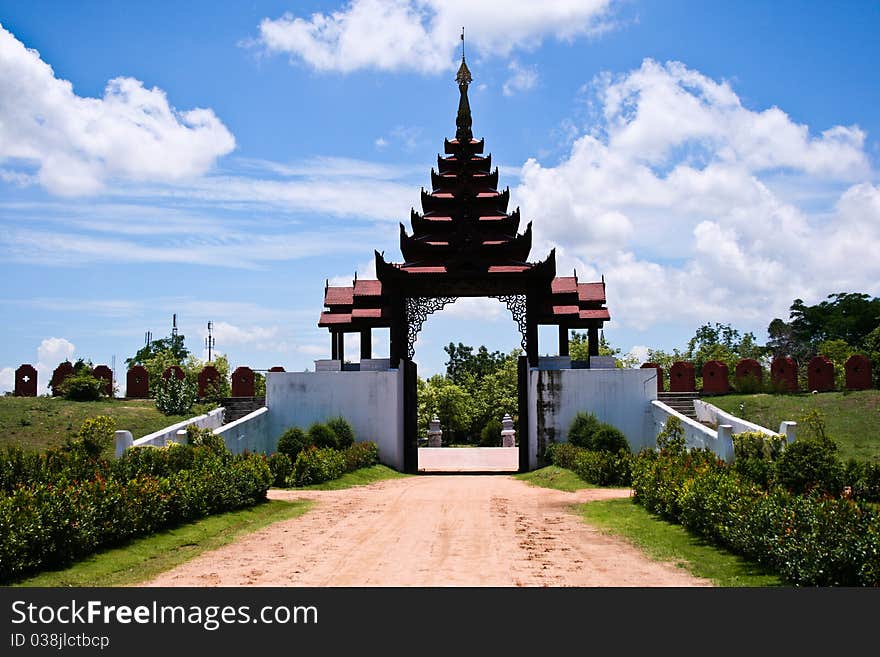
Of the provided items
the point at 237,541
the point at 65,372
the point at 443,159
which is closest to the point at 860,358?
the point at 443,159

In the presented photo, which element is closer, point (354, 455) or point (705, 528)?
point (705, 528)

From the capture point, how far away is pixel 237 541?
12008 mm

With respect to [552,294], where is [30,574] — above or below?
below

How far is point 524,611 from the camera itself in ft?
23.9

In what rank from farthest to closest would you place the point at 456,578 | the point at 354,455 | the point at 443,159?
the point at 443,159
the point at 354,455
the point at 456,578

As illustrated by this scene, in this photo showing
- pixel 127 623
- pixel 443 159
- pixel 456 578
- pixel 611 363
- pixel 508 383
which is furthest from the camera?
pixel 508 383

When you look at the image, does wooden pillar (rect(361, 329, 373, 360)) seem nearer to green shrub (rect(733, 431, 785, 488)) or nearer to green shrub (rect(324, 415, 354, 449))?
green shrub (rect(324, 415, 354, 449))

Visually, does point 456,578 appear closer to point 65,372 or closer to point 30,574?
point 30,574

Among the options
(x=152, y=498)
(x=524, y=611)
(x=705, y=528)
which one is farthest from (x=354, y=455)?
(x=524, y=611)

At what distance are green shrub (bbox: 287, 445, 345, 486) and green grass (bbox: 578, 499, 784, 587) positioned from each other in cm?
653

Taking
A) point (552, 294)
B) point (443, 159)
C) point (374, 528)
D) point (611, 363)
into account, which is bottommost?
point (374, 528)

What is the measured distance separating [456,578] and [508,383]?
4237 cm

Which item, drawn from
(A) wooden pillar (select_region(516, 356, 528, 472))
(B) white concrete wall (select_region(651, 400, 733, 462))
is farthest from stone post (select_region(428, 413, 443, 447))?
(B) white concrete wall (select_region(651, 400, 733, 462))

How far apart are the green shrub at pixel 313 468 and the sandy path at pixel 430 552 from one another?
271 centimetres
